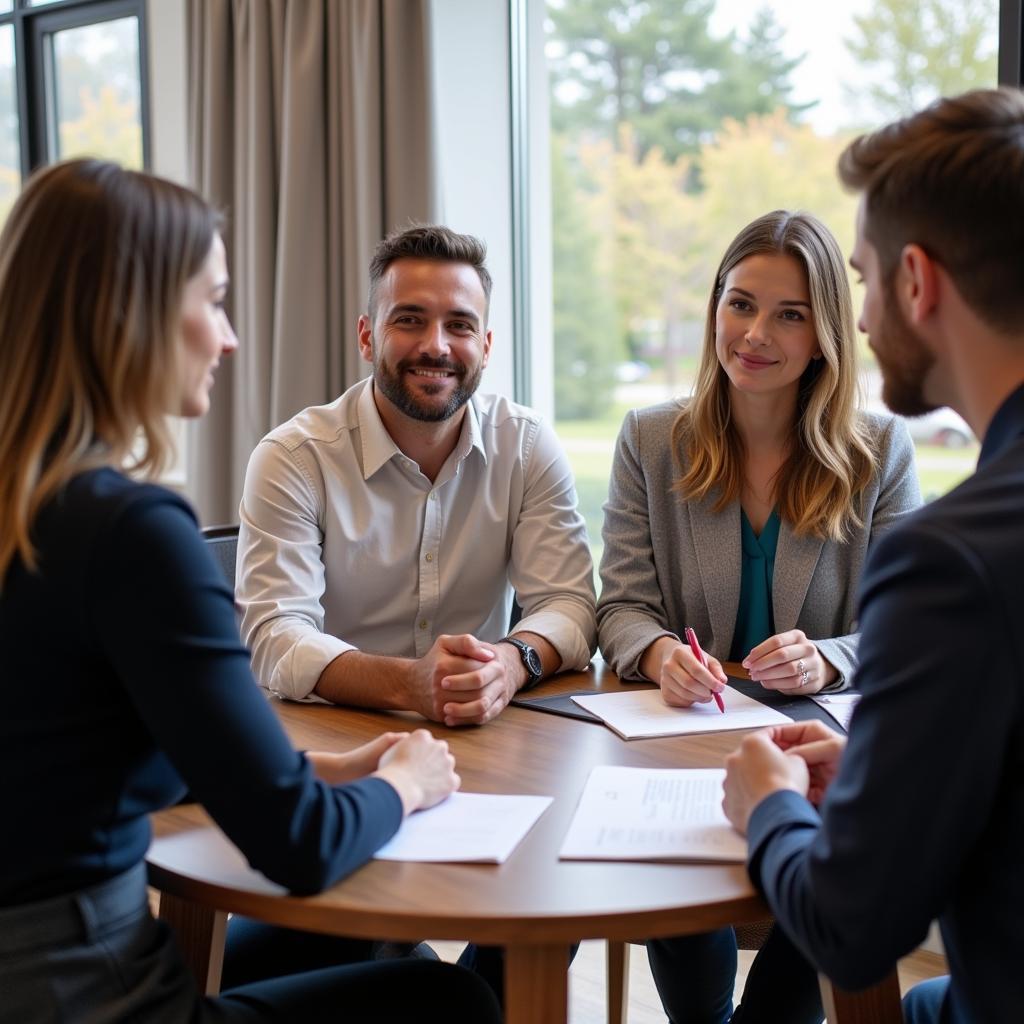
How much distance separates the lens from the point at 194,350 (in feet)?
4.17

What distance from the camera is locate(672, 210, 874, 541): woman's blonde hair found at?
2211 mm

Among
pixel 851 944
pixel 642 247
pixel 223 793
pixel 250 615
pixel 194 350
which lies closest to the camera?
pixel 851 944

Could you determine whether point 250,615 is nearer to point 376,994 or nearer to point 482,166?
point 376,994

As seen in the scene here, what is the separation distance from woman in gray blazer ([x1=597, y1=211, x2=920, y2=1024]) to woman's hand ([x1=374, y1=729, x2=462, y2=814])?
69cm

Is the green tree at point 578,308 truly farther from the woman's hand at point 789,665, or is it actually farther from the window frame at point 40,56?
the woman's hand at point 789,665

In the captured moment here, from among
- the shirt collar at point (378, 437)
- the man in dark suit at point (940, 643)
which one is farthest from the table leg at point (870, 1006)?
the shirt collar at point (378, 437)

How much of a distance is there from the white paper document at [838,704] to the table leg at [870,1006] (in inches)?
16.4

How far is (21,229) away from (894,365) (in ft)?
2.89

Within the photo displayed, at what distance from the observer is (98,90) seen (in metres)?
4.71

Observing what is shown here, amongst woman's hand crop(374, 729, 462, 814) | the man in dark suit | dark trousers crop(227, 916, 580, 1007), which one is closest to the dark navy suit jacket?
the man in dark suit

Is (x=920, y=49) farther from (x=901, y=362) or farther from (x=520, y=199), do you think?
(x=901, y=362)

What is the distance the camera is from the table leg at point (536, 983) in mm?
1206

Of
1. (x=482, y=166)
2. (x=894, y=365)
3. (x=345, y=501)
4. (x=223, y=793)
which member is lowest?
(x=223, y=793)

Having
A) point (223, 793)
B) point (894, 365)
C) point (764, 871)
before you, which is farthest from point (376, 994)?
point (894, 365)
